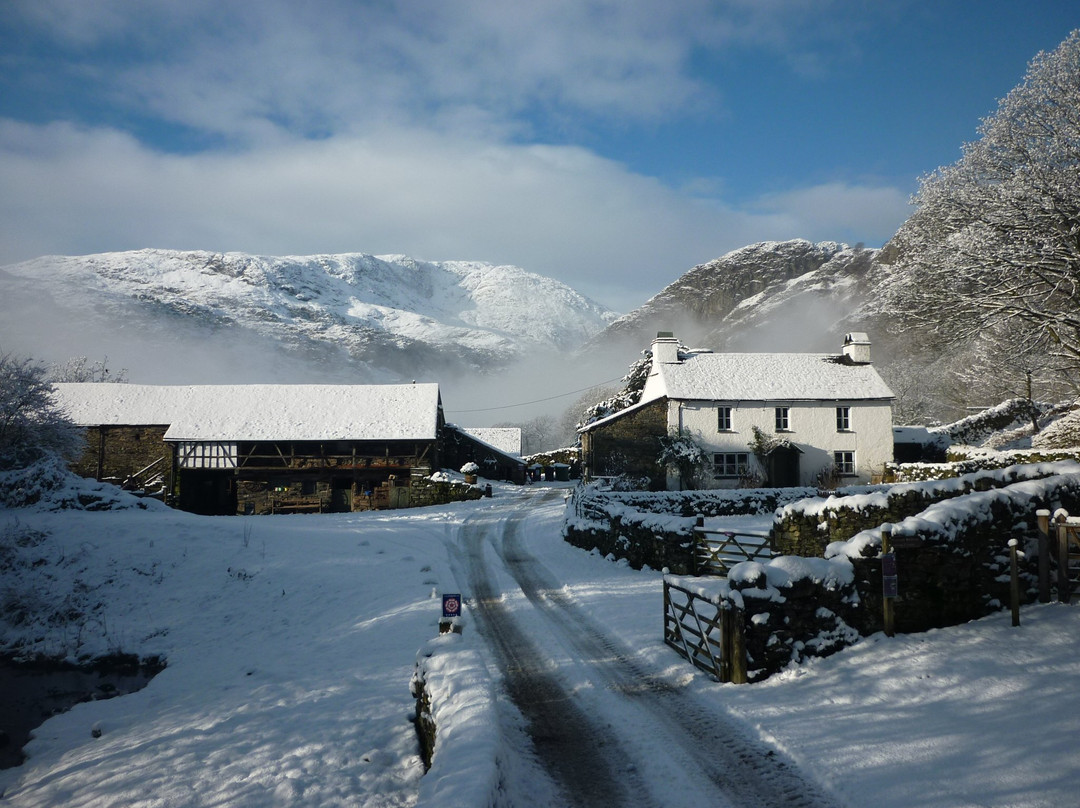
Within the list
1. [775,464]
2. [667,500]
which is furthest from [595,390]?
[667,500]

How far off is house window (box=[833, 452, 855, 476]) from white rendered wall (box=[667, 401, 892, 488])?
23 centimetres

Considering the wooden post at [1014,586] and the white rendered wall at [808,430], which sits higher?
the white rendered wall at [808,430]

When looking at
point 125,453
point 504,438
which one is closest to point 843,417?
point 504,438

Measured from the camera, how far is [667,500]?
27.4 m

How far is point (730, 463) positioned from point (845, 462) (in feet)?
23.3

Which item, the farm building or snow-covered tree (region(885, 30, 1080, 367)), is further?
the farm building

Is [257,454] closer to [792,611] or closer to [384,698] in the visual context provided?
[384,698]

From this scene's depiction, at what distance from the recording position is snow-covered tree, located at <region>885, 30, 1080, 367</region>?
1772 centimetres

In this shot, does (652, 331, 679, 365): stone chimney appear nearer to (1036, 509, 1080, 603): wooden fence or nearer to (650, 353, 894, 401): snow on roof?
(650, 353, 894, 401): snow on roof

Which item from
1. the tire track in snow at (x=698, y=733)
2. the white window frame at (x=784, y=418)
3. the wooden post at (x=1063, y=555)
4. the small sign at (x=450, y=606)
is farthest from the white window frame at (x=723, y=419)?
the small sign at (x=450, y=606)

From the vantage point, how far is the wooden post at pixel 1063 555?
32.4ft

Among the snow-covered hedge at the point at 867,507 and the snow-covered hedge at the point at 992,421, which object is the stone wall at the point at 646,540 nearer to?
the snow-covered hedge at the point at 867,507

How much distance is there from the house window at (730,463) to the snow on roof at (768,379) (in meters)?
3.26

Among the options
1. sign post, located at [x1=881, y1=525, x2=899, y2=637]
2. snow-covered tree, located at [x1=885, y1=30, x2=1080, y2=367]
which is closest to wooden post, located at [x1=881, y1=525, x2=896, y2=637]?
sign post, located at [x1=881, y1=525, x2=899, y2=637]
